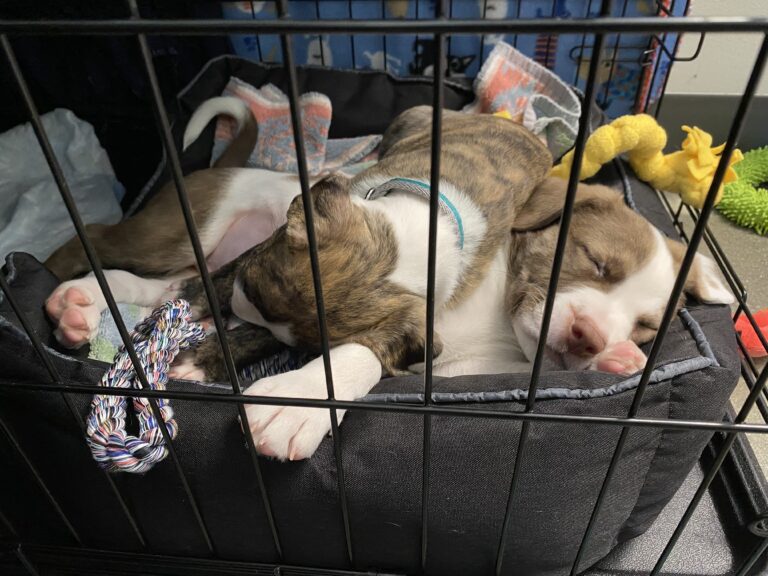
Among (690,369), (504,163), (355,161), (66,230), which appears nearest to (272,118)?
(355,161)

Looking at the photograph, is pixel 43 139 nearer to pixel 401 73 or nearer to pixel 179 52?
pixel 179 52

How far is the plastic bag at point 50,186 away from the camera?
1818 mm

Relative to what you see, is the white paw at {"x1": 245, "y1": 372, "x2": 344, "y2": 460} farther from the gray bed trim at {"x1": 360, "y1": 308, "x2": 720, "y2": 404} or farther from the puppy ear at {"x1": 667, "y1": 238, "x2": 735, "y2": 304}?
the puppy ear at {"x1": 667, "y1": 238, "x2": 735, "y2": 304}

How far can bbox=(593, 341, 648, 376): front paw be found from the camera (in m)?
1.18

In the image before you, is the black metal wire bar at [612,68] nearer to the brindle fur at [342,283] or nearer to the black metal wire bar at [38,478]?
the brindle fur at [342,283]

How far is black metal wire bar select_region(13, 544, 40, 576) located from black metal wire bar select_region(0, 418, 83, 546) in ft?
0.26

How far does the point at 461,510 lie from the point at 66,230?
4.93ft

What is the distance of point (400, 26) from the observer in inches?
21.6

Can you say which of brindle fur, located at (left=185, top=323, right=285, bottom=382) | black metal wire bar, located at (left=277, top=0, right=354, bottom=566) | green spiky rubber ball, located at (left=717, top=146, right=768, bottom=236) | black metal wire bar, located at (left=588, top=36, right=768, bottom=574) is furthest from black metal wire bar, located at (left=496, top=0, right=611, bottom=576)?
green spiky rubber ball, located at (left=717, top=146, right=768, bottom=236)

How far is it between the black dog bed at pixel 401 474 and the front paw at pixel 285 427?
0.04m

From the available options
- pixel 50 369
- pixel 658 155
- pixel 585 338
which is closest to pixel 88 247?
pixel 50 369

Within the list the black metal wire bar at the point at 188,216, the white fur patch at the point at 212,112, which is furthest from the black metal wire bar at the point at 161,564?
the white fur patch at the point at 212,112

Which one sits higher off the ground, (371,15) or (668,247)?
(371,15)

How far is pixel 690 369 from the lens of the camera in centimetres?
102
